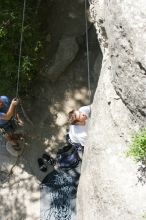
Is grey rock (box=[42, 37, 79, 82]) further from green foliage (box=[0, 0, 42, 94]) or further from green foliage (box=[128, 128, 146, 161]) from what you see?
green foliage (box=[128, 128, 146, 161])

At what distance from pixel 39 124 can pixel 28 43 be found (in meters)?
1.41

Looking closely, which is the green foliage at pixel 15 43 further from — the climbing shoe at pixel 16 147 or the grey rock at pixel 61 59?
the climbing shoe at pixel 16 147

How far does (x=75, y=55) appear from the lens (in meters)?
A: 8.01

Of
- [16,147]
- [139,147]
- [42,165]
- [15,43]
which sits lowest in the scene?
[42,165]

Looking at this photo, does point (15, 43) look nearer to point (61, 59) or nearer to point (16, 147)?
point (61, 59)

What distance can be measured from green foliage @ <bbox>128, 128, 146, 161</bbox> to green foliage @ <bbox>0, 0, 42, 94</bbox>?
327 centimetres

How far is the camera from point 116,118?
479cm

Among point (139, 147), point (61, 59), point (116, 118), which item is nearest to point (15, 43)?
point (61, 59)

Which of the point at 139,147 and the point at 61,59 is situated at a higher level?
the point at 61,59

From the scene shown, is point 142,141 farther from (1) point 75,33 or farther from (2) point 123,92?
(1) point 75,33

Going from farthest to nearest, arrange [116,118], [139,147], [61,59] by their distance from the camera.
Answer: [61,59], [116,118], [139,147]

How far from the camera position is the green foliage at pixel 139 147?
4.13 metres

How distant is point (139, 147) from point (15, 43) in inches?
142

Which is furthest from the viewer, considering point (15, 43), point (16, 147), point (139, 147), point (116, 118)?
point (16, 147)
